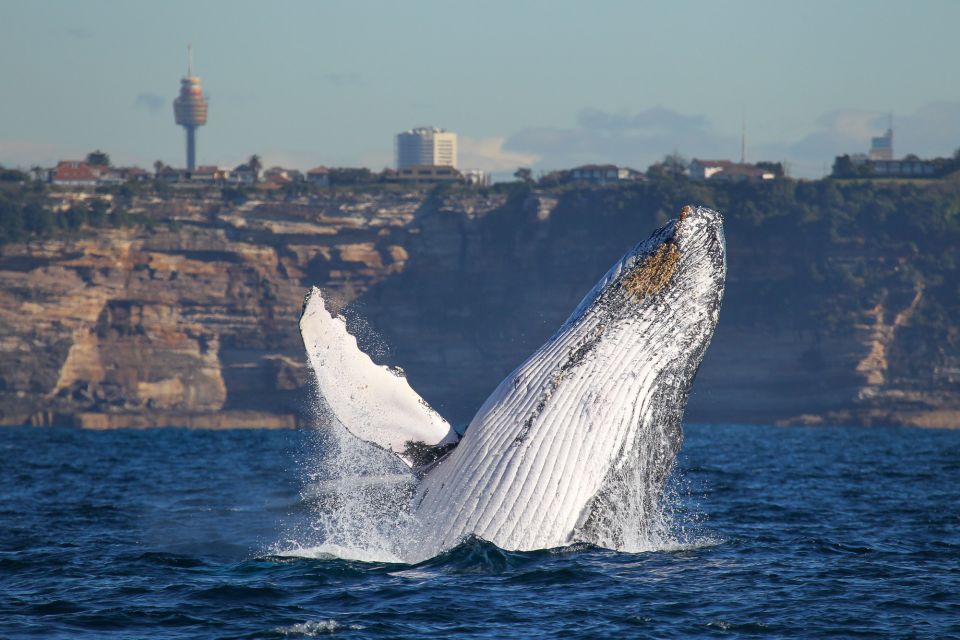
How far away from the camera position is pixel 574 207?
382ft

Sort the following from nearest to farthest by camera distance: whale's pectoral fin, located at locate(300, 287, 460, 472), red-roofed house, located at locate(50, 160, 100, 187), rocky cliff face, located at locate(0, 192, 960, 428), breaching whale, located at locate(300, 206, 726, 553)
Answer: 1. breaching whale, located at locate(300, 206, 726, 553)
2. whale's pectoral fin, located at locate(300, 287, 460, 472)
3. rocky cliff face, located at locate(0, 192, 960, 428)
4. red-roofed house, located at locate(50, 160, 100, 187)

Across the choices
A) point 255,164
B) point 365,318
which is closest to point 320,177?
point 255,164

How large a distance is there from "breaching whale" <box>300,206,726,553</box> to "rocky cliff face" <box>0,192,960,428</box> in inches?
3563

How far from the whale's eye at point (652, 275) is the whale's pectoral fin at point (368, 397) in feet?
5.48

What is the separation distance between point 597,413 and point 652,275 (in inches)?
39.2

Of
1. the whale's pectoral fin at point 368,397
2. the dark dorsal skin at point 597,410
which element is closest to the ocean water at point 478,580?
the dark dorsal skin at point 597,410

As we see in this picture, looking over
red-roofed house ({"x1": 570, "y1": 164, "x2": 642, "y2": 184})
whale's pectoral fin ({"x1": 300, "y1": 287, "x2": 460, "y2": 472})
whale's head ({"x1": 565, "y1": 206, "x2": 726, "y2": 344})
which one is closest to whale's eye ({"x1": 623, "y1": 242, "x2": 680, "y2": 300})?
whale's head ({"x1": 565, "y1": 206, "x2": 726, "y2": 344})

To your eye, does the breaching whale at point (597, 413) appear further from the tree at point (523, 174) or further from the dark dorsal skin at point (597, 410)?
the tree at point (523, 174)

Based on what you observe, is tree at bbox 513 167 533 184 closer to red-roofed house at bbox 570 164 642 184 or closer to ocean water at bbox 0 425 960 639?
red-roofed house at bbox 570 164 642 184

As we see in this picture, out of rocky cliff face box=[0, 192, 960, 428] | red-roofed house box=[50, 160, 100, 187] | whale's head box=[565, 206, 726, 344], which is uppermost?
red-roofed house box=[50, 160, 100, 187]

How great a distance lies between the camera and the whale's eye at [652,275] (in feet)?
28.4

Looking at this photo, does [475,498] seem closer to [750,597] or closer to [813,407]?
[750,597]

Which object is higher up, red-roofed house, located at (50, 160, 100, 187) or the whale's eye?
red-roofed house, located at (50, 160, 100, 187)

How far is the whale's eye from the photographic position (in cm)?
866
